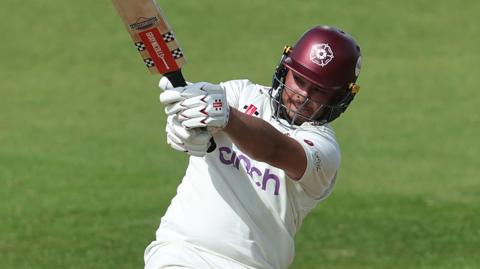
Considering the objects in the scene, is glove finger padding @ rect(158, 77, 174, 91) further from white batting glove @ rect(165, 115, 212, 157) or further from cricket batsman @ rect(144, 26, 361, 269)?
cricket batsman @ rect(144, 26, 361, 269)

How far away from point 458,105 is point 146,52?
13538mm

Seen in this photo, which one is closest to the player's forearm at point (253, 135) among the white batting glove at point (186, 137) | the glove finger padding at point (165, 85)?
the white batting glove at point (186, 137)

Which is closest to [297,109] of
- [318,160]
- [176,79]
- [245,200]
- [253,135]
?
[318,160]

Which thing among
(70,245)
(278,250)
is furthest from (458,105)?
(278,250)

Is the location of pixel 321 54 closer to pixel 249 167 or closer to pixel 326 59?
pixel 326 59

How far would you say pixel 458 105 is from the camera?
18.4m

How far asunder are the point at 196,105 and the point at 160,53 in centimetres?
59

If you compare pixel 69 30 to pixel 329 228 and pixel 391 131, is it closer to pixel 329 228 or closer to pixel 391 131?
pixel 391 131

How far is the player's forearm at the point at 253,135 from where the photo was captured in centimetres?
536

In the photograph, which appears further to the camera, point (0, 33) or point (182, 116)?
point (0, 33)

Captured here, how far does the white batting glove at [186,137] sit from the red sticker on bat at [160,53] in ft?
1.44

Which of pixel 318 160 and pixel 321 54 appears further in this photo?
pixel 321 54

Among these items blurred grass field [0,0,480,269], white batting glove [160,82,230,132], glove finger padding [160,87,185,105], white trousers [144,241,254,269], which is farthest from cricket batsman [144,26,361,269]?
blurred grass field [0,0,480,269]

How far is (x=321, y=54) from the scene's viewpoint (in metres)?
6.31
